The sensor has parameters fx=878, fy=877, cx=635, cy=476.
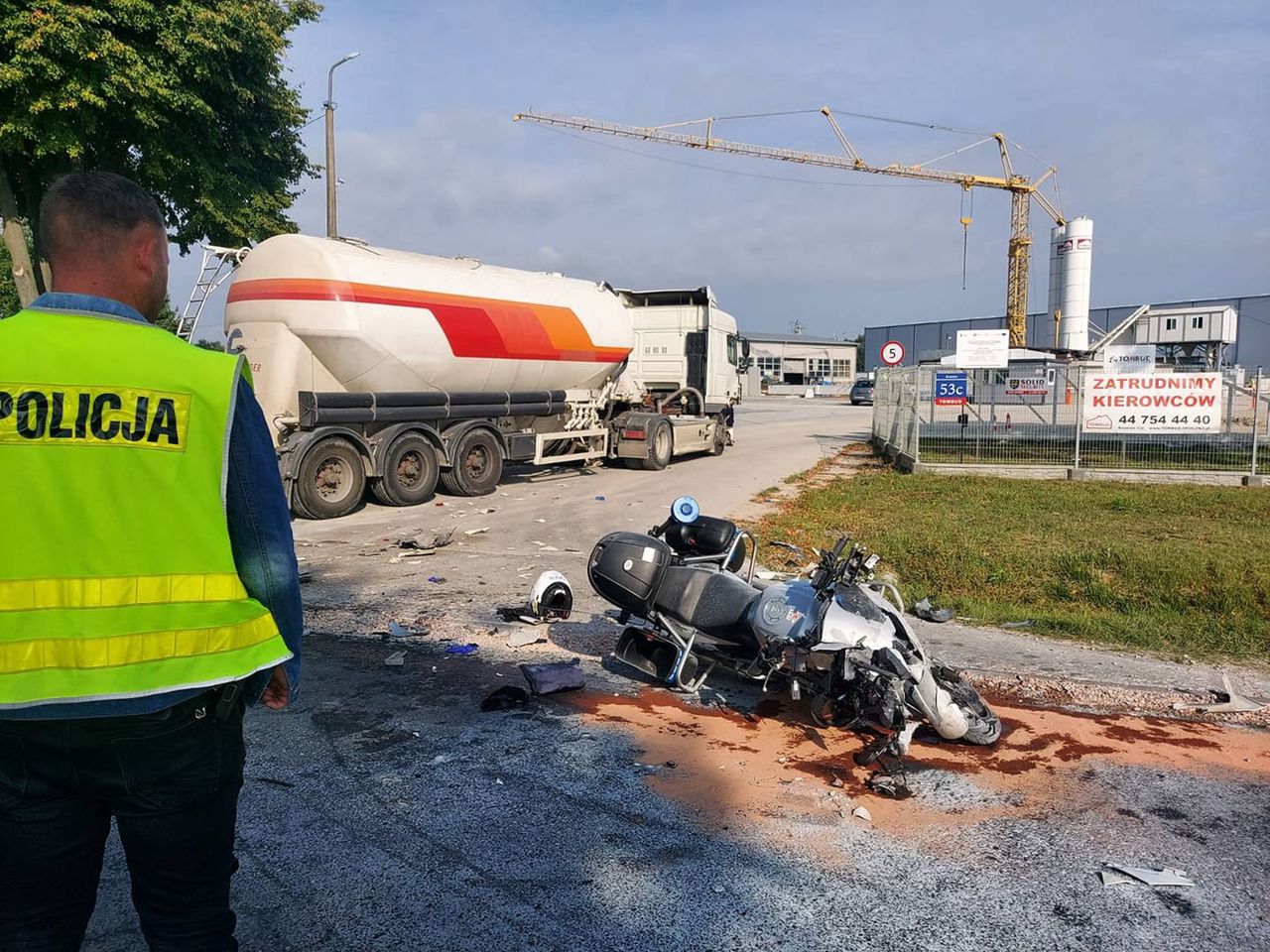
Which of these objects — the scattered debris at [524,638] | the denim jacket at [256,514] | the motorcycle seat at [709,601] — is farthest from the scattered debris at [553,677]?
the denim jacket at [256,514]

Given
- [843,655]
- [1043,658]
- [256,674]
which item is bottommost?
[1043,658]

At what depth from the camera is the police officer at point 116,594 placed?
1.74 m

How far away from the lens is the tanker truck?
11.6 metres

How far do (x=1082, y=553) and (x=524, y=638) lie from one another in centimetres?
573

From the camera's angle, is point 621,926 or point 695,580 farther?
point 695,580

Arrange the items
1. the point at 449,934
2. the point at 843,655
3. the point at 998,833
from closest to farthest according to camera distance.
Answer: the point at 449,934 → the point at 998,833 → the point at 843,655

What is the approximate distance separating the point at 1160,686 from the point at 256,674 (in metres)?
5.42

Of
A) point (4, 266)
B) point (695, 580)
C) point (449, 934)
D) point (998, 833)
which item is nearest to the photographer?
point (449, 934)

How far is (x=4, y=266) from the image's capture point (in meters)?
32.3

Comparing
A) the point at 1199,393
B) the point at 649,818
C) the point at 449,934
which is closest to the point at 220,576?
the point at 449,934

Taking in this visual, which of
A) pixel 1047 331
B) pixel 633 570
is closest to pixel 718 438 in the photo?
pixel 633 570

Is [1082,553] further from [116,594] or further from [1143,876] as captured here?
[116,594]

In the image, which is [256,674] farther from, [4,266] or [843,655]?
[4,266]

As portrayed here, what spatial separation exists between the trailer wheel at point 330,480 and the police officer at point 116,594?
9.89m
